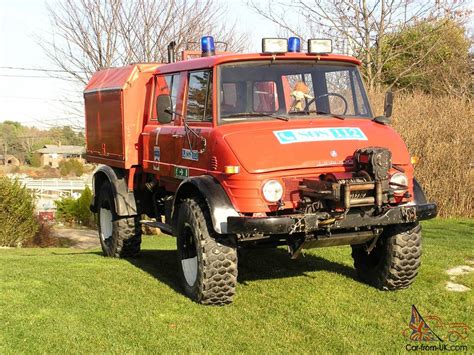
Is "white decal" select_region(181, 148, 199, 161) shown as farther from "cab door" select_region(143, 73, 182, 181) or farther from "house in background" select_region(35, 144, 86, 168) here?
"house in background" select_region(35, 144, 86, 168)

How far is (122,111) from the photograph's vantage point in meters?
7.88

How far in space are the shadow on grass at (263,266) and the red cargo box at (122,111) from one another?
1.37m

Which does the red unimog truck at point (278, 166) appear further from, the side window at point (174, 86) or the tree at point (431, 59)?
the tree at point (431, 59)

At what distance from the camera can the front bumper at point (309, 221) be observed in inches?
197

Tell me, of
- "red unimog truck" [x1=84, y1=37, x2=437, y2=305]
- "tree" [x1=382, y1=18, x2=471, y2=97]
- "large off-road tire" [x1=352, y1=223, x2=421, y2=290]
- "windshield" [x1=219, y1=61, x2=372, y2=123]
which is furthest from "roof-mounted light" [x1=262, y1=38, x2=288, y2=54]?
"tree" [x1=382, y1=18, x2=471, y2=97]

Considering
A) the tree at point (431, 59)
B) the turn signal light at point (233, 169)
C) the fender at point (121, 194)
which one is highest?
the tree at point (431, 59)

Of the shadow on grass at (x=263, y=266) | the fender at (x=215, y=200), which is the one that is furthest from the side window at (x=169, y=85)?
the shadow on grass at (x=263, y=266)

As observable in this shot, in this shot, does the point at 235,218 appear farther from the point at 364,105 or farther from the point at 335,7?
the point at 335,7

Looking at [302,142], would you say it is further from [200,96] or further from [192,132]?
[200,96]

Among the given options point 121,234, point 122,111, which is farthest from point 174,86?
point 121,234

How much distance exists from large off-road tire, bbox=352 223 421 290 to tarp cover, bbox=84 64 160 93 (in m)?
3.80

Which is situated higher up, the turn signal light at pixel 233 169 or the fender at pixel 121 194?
the turn signal light at pixel 233 169

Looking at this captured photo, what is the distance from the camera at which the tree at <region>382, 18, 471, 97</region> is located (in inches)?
805

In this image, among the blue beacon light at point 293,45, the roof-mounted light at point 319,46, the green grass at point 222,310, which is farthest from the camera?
the blue beacon light at point 293,45
